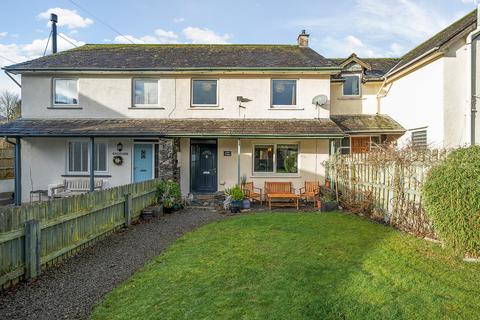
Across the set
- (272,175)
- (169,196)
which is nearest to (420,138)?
(272,175)

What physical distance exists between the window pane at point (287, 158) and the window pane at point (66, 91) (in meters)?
10.2

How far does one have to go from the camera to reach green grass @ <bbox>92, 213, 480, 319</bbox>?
14.1 feet

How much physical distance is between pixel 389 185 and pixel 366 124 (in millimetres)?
7752

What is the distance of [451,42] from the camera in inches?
504

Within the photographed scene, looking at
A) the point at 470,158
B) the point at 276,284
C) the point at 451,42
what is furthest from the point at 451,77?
the point at 276,284

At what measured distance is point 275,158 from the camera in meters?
15.8

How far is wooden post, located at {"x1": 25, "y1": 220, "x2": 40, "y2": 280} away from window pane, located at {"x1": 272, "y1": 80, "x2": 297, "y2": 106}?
12249 millimetres

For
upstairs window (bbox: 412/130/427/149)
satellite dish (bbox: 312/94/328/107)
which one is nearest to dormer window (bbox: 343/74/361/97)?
satellite dish (bbox: 312/94/328/107)

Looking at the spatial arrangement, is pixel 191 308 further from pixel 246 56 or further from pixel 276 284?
pixel 246 56

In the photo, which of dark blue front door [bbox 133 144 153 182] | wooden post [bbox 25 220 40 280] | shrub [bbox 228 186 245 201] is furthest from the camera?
dark blue front door [bbox 133 144 153 182]

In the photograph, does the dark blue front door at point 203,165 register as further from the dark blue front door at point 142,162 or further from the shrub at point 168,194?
the shrub at point 168,194

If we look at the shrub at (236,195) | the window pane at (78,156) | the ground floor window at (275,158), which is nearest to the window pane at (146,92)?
the window pane at (78,156)

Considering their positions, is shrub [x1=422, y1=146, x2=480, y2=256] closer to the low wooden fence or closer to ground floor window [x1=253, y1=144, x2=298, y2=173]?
the low wooden fence

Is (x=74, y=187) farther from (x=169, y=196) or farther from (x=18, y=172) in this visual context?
(x=169, y=196)
